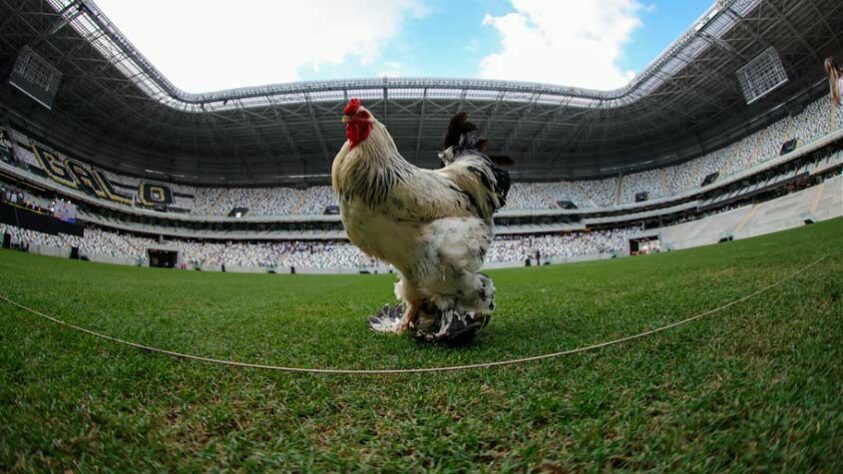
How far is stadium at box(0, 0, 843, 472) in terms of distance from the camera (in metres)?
1.29

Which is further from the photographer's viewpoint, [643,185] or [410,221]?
[643,185]

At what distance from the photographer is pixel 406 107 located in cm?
3338

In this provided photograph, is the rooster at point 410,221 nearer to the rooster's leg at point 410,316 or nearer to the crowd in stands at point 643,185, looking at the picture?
the rooster's leg at point 410,316

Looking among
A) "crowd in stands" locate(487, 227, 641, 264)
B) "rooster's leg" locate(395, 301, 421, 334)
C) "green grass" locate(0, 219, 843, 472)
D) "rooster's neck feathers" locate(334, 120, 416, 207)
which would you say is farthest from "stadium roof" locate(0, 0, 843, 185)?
"green grass" locate(0, 219, 843, 472)

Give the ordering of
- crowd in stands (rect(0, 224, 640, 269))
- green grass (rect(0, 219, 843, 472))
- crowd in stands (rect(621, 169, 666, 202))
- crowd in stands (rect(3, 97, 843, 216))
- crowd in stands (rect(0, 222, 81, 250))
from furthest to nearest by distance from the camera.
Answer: crowd in stands (rect(621, 169, 666, 202)), crowd in stands (rect(3, 97, 843, 216)), crowd in stands (rect(0, 224, 640, 269)), crowd in stands (rect(0, 222, 81, 250)), green grass (rect(0, 219, 843, 472))

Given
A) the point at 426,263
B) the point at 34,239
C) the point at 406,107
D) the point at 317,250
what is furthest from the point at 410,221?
the point at 317,250

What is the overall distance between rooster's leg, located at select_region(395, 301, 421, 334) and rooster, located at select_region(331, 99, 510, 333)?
130 mm

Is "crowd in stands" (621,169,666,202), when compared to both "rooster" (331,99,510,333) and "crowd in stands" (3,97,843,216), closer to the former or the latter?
"crowd in stands" (3,97,843,216)

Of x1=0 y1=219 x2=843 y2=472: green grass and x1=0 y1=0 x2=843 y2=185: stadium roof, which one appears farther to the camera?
x1=0 y1=0 x2=843 y2=185: stadium roof

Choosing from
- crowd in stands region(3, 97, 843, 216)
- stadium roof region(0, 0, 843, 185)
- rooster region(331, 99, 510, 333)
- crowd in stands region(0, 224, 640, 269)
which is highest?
stadium roof region(0, 0, 843, 185)

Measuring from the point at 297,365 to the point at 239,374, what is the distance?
0.35 metres

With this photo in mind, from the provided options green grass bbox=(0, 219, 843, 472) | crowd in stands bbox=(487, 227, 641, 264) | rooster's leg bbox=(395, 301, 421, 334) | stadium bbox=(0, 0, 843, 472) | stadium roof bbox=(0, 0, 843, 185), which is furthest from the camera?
crowd in stands bbox=(487, 227, 641, 264)

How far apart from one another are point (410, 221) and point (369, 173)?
46 cm

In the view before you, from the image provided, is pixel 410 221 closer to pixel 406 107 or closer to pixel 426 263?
pixel 426 263
